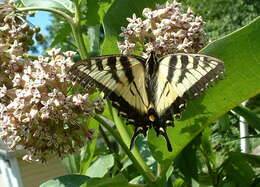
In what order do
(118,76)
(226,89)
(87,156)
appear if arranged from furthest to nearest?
(87,156) < (118,76) < (226,89)

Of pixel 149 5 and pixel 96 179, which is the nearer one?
pixel 96 179

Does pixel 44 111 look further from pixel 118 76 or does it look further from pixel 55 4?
pixel 55 4

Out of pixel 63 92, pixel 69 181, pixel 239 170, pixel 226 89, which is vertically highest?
pixel 63 92

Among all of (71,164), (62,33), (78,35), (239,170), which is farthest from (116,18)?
(71,164)

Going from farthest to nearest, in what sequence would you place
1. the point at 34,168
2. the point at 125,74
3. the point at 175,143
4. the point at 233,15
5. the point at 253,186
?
the point at 233,15 → the point at 34,168 → the point at 253,186 → the point at 125,74 → the point at 175,143

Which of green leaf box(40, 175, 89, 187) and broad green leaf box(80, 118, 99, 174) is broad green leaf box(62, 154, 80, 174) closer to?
broad green leaf box(80, 118, 99, 174)

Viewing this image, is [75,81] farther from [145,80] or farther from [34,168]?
[34,168]

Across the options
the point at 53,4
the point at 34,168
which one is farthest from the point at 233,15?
the point at 53,4
